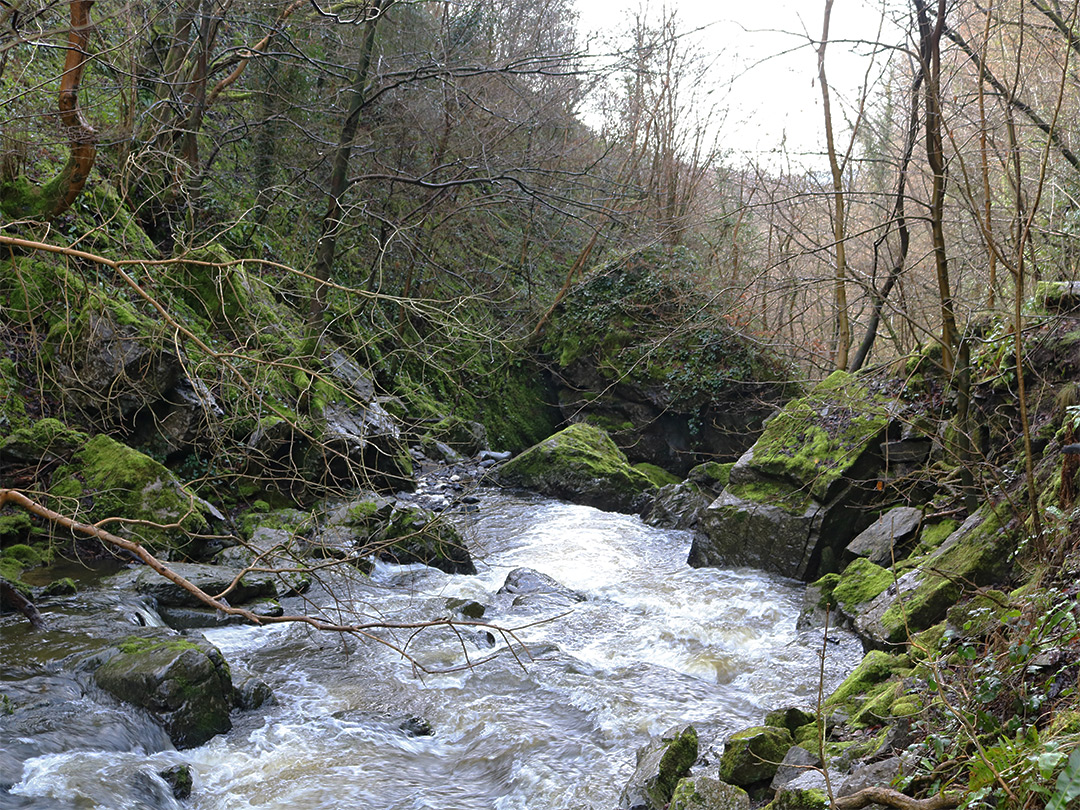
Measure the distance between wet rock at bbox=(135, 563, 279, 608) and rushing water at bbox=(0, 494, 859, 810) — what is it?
0.38 m

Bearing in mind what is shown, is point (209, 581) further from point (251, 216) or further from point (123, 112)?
point (251, 216)

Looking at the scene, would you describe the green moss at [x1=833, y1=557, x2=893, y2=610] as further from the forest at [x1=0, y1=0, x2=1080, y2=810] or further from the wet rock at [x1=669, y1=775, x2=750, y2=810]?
the wet rock at [x1=669, y1=775, x2=750, y2=810]

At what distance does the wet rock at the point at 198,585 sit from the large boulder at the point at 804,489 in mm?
4711

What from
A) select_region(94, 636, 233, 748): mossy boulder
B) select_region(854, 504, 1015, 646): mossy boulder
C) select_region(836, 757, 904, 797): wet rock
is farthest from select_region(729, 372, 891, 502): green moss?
select_region(94, 636, 233, 748): mossy boulder

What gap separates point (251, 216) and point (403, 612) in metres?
7.01

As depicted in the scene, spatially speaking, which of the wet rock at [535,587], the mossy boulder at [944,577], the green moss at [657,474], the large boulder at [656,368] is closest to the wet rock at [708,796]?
the mossy boulder at [944,577]

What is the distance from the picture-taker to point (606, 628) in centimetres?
683

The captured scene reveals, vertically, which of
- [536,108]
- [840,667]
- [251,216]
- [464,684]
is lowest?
[464,684]

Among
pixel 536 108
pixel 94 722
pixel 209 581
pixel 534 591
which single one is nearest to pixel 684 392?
pixel 536 108

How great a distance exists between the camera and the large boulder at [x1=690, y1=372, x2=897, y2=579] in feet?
25.6

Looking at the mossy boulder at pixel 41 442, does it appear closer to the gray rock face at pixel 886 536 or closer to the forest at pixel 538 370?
the forest at pixel 538 370

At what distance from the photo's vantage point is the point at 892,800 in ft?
9.53

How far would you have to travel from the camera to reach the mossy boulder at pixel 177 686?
4.58 metres

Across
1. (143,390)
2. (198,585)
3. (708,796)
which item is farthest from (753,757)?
(143,390)
